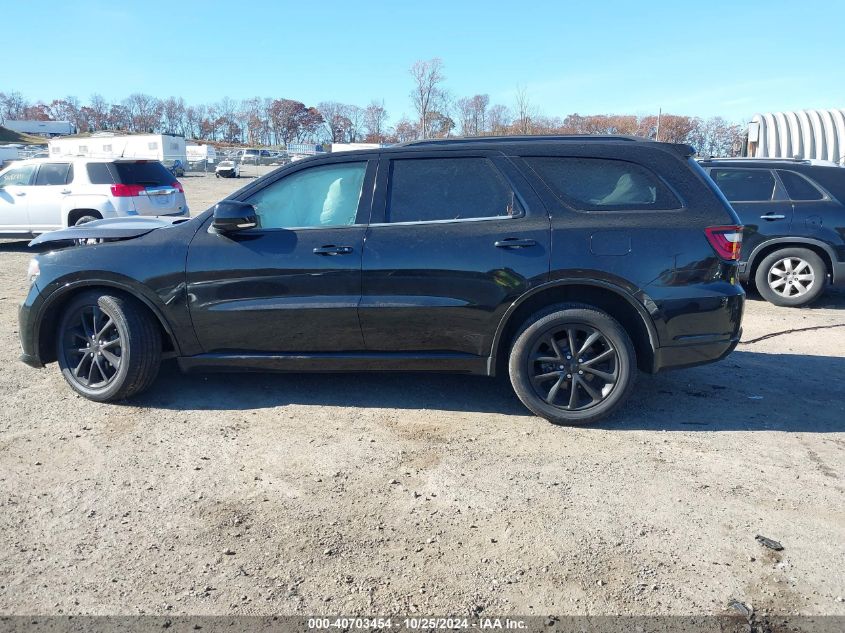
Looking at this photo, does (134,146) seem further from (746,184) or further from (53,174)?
(746,184)

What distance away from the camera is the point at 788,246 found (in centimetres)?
844

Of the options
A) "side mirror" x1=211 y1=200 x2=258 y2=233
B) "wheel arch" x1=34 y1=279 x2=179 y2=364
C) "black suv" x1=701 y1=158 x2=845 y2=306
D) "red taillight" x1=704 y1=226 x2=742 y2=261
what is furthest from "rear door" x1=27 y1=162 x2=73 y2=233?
"red taillight" x1=704 y1=226 x2=742 y2=261

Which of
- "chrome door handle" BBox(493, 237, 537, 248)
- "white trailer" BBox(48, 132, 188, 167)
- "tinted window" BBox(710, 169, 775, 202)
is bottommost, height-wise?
"chrome door handle" BBox(493, 237, 537, 248)

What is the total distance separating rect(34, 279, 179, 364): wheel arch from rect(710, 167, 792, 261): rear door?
22.2 feet

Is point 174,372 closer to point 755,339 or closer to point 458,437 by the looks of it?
point 458,437

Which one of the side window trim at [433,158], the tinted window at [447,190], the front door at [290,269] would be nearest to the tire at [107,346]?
the front door at [290,269]

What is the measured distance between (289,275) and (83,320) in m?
1.56

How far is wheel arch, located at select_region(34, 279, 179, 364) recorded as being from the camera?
4.62m

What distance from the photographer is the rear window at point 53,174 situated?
12218 millimetres

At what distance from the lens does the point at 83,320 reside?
15.7 ft

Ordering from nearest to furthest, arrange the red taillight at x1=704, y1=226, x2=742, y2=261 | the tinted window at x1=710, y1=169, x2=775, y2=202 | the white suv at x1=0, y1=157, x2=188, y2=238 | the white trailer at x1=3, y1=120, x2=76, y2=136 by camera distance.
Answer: the red taillight at x1=704, y1=226, x2=742, y2=261 < the tinted window at x1=710, y1=169, x2=775, y2=202 < the white suv at x1=0, y1=157, x2=188, y2=238 < the white trailer at x1=3, y1=120, x2=76, y2=136

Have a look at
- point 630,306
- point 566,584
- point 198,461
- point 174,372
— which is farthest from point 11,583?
point 630,306

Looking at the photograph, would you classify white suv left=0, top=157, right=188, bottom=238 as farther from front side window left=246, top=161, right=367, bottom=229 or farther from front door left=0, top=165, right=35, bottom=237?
front side window left=246, top=161, right=367, bottom=229

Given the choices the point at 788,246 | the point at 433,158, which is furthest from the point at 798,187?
the point at 433,158
